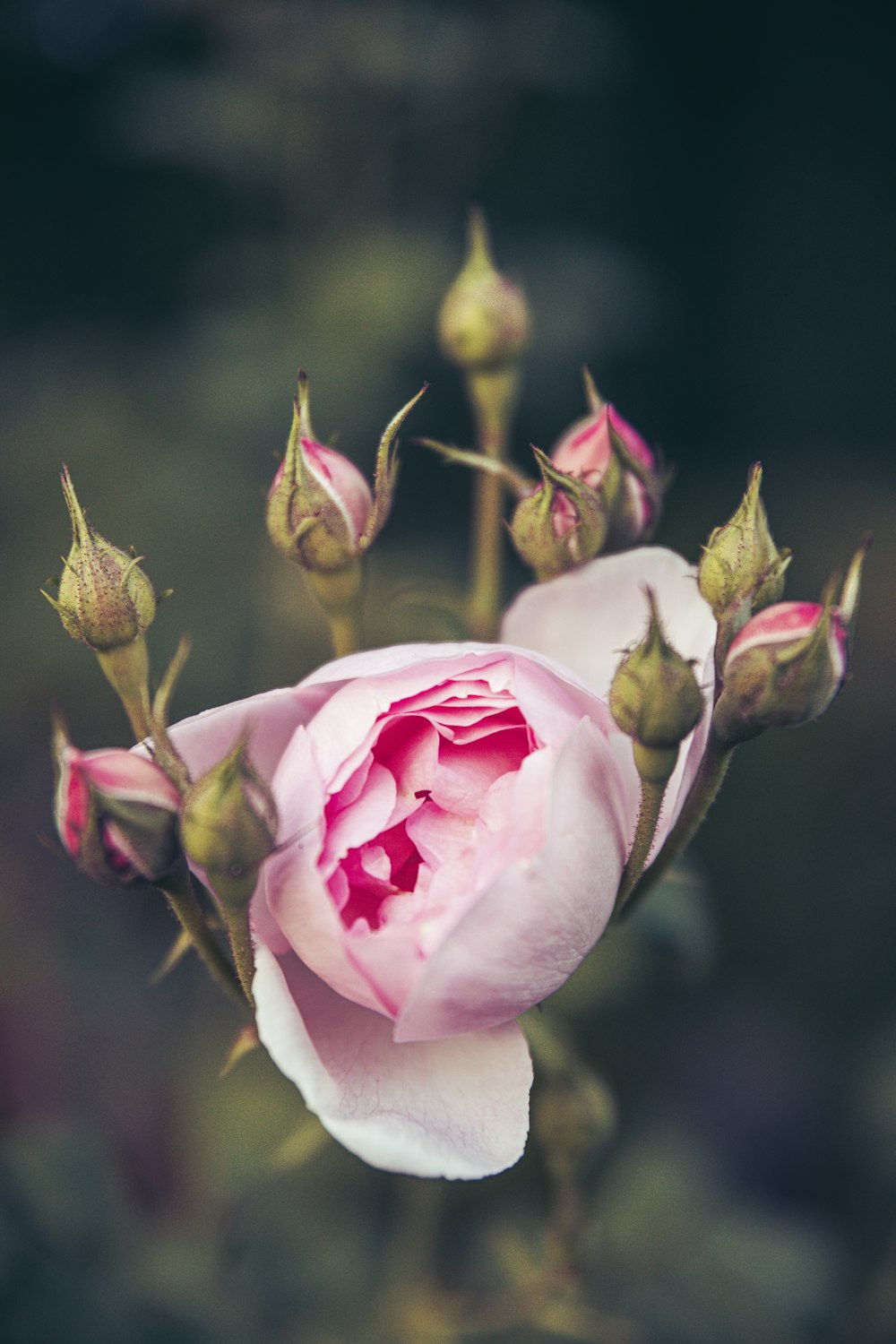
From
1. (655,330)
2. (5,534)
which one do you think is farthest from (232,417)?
(655,330)

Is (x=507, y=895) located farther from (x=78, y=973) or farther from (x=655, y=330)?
(x=655, y=330)

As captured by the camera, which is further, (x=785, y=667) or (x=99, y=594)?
(x=99, y=594)

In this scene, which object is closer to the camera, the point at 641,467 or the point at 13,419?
the point at 641,467

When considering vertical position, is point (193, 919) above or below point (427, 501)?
above

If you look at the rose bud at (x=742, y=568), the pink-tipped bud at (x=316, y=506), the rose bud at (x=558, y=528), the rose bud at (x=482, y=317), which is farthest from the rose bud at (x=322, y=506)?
the rose bud at (x=482, y=317)

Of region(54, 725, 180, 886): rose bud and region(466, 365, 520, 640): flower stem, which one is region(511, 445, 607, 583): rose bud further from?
region(54, 725, 180, 886): rose bud

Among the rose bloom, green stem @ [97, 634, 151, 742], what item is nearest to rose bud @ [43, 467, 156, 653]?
green stem @ [97, 634, 151, 742]

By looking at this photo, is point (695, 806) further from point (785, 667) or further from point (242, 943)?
point (242, 943)

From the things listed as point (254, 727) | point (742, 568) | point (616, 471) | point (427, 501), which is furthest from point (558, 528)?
point (427, 501)
